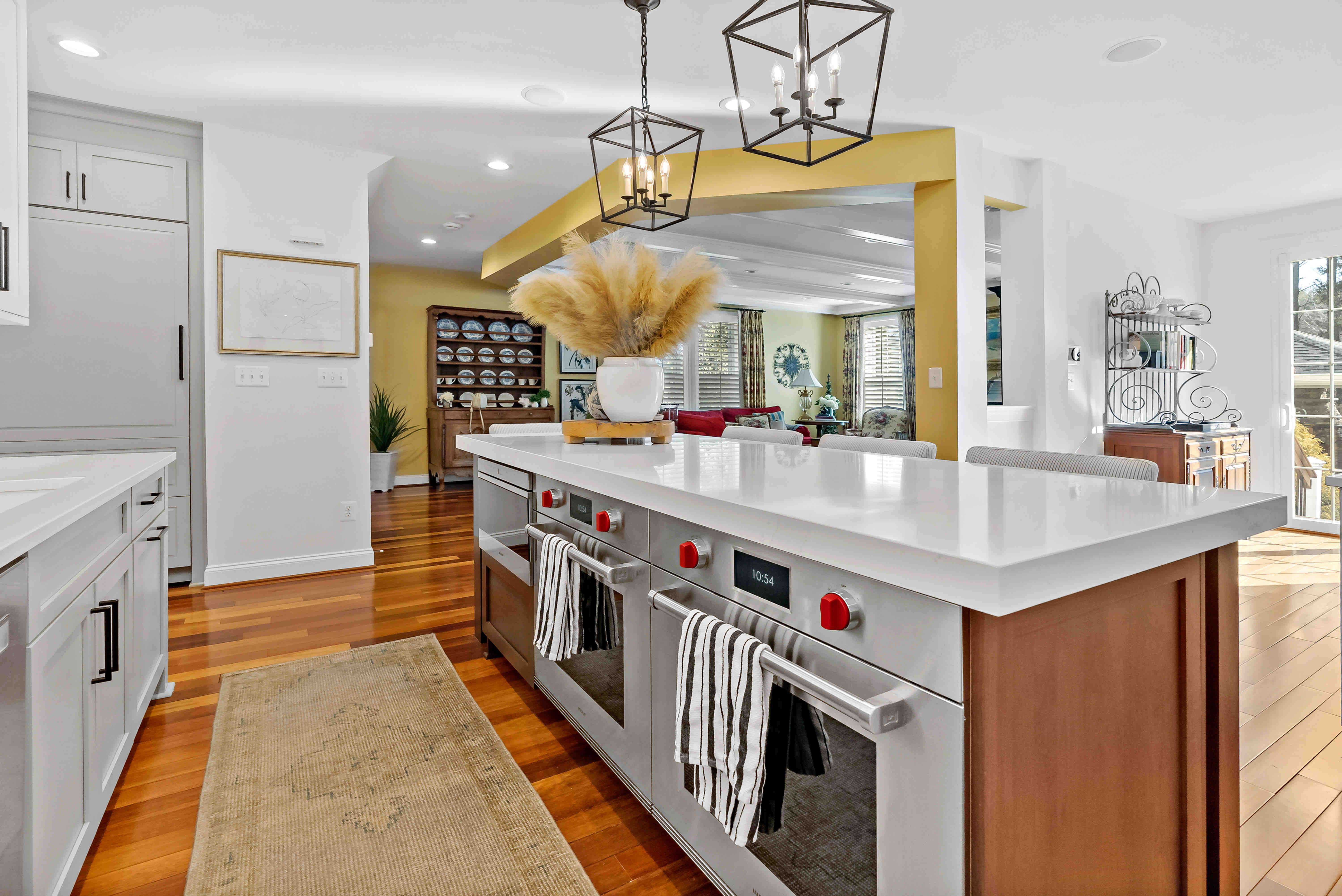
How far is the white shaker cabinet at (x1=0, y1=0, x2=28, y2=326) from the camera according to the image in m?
1.85

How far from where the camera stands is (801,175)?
370 cm

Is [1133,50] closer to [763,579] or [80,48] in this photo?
[763,579]

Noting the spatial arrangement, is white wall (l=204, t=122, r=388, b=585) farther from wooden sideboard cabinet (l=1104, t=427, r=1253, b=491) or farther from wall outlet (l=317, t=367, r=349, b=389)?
wooden sideboard cabinet (l=1104, t=427, r=1253, b=491)

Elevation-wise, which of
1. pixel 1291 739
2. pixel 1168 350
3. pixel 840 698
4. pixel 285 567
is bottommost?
pixel 1291 739

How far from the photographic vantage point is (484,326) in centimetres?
750

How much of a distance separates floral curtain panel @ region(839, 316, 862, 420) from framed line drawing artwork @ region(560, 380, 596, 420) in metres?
4.40

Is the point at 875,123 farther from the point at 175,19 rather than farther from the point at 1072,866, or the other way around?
the point at 1072,866

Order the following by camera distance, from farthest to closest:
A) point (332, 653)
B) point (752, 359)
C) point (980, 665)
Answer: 1. point (752, 359)
2. point (332, 653)
3. point (980, 665)

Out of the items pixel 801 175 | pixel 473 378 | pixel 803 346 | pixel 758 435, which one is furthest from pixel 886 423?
pixel 758 435

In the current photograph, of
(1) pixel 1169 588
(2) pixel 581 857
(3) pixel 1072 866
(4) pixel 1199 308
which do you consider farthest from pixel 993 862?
(4) pixel 1199 308

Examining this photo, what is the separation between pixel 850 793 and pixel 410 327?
7.30m

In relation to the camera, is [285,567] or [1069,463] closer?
[1069,463]

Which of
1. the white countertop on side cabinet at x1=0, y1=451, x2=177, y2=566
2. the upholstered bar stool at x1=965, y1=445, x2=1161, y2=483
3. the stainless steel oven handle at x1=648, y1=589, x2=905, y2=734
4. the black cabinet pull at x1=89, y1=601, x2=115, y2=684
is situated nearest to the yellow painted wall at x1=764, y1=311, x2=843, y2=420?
the upholstered bar stool at x1=965, y1=445, x2=1161, y2=483

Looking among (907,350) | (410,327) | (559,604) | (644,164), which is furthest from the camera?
(907,350)
